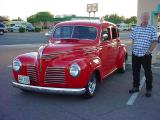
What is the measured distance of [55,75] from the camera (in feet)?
22.0

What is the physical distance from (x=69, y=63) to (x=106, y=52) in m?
1.95

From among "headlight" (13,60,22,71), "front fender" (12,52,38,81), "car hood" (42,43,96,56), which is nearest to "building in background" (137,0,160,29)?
"car hood" (42,43,96,56)

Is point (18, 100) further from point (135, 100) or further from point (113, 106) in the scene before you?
point (135, 100)

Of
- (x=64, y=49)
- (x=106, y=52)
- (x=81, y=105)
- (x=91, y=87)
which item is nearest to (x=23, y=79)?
(x=64, y=49)

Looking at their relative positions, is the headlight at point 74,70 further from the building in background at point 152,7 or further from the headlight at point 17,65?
the building in background at point 152,7

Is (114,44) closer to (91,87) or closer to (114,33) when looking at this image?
(114,33)

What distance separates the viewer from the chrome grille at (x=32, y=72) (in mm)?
6885

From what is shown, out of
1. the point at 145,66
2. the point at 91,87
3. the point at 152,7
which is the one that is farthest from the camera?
the point at 152,7

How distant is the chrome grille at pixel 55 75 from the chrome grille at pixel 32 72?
0.29 meters

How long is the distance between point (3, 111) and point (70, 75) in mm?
1541

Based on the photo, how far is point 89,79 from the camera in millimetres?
6883

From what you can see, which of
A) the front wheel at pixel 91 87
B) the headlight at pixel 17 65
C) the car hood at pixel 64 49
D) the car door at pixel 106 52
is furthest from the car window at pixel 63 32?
the headlight at pixel 17 65

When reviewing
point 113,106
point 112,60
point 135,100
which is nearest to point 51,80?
point 113,106

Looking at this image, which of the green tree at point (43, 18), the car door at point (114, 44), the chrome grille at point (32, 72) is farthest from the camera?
the green tree at point (43, 18)
